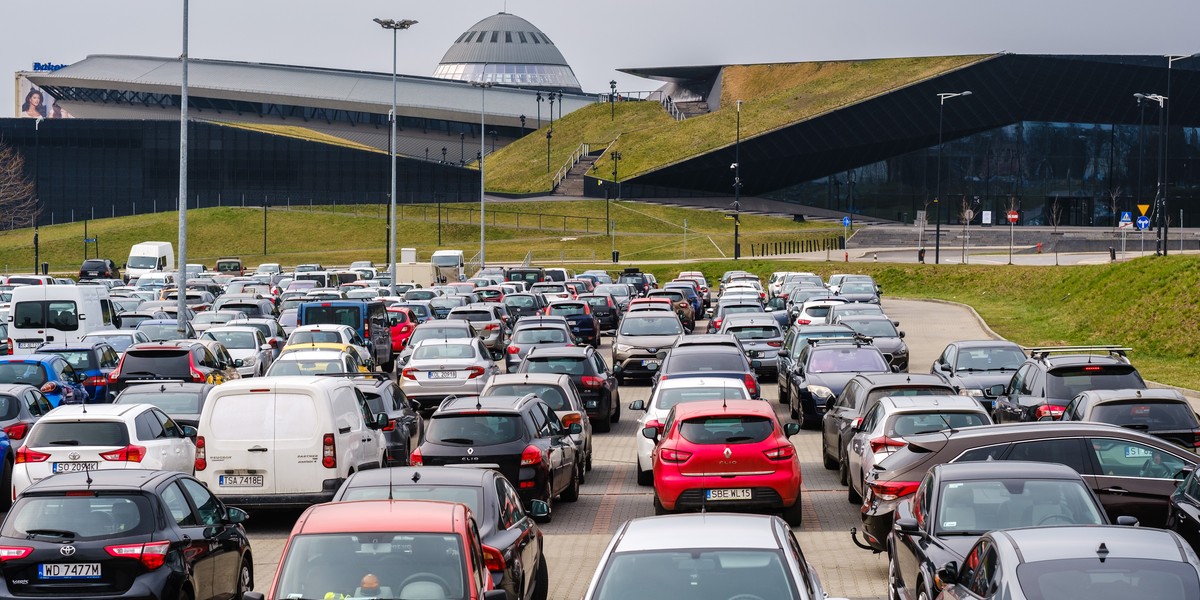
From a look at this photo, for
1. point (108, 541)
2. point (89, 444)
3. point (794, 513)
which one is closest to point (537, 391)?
point (794, 513)

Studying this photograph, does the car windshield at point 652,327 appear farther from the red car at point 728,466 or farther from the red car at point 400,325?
the red car at point 728,466

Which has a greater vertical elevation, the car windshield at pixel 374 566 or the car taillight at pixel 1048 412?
the car windshield at pixel 374 566

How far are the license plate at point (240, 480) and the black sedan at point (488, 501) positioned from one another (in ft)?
15.7

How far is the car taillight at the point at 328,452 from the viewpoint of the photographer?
651 inches

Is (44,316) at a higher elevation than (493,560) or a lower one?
higher

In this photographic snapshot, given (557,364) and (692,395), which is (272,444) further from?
(557,364)

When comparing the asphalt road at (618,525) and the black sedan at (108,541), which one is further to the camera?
the asphalt road at (618,525)

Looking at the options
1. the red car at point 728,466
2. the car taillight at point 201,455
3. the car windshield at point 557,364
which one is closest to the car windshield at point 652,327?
the car windshield at point 557,364

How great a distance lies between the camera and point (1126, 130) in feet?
414

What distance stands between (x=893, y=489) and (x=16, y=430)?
10.8 meters

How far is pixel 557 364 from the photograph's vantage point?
996 inches

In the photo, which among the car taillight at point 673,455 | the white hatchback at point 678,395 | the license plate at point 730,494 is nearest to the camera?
the license plate at point 730,494

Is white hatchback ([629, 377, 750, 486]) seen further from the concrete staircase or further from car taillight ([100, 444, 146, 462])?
the concrete staircase

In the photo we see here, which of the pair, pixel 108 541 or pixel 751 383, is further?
pixel 751 383
